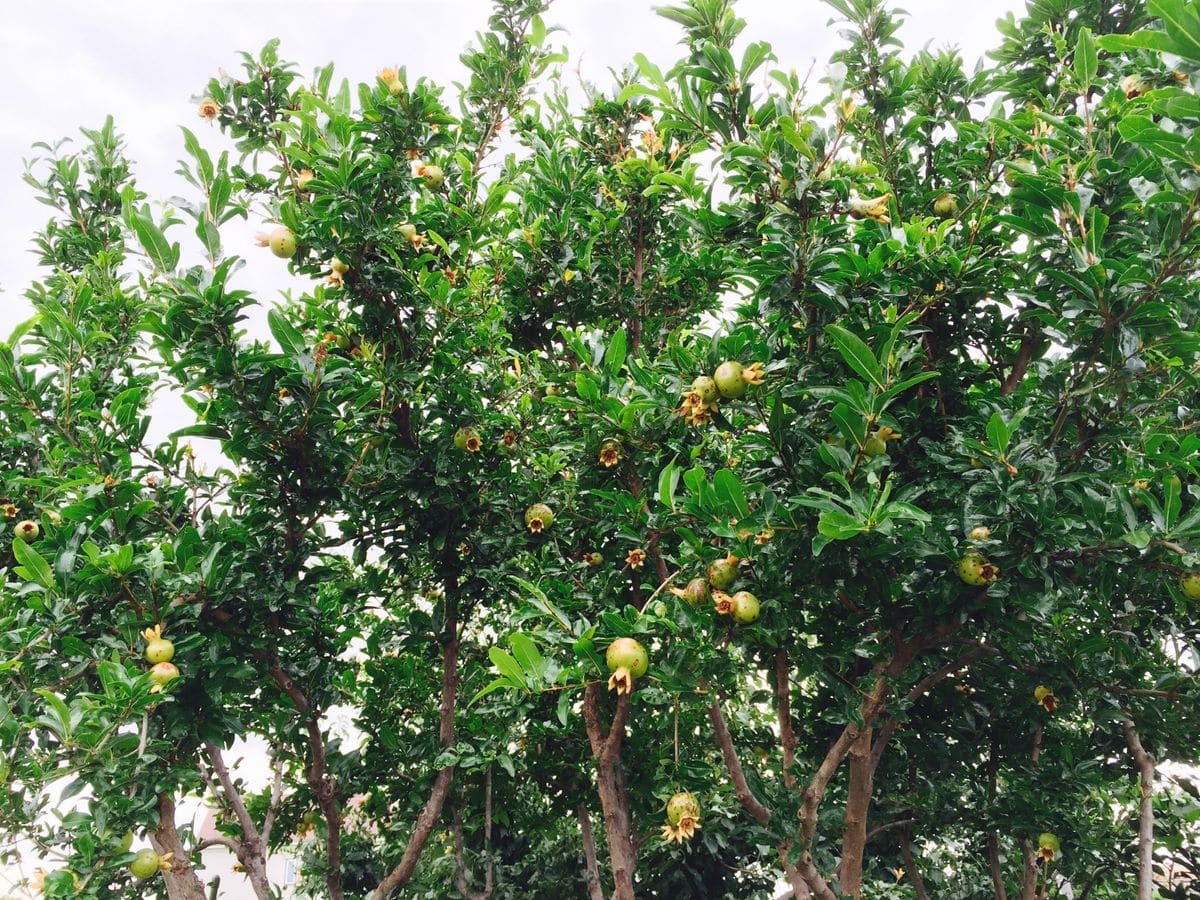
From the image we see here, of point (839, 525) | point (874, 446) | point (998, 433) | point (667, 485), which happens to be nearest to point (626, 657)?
point (667, 485)

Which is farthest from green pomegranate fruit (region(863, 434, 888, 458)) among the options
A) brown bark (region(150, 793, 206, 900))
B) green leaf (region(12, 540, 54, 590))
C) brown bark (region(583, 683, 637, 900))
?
brown bark (region(150, 793, 206, 900))

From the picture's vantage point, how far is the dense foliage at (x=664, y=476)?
213 centimetres

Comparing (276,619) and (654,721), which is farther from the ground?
(276,619)

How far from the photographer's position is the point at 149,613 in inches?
99.7

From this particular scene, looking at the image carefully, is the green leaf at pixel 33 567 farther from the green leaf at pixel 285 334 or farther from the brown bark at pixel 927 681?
the brown bark at pixel 927 681

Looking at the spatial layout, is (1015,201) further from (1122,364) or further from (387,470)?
(387,470)

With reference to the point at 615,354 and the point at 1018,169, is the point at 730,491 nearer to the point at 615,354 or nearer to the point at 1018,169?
the point at 615,354

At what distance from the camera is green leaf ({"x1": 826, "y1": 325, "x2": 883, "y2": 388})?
6.20 feet

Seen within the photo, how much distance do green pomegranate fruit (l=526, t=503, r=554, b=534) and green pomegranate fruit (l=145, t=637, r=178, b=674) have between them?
1.29 m

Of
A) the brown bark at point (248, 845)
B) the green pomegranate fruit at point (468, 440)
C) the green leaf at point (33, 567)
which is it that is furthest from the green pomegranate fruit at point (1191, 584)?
the brown bark at point (248, 845)

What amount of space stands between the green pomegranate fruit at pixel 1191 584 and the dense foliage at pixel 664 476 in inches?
0.4

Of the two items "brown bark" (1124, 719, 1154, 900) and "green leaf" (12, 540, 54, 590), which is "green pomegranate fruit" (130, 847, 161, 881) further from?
"brown bark" (1124, 719, 1154, 900)

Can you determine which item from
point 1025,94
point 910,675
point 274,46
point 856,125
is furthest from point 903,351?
point 274,46

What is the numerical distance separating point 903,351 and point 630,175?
1.59 m
